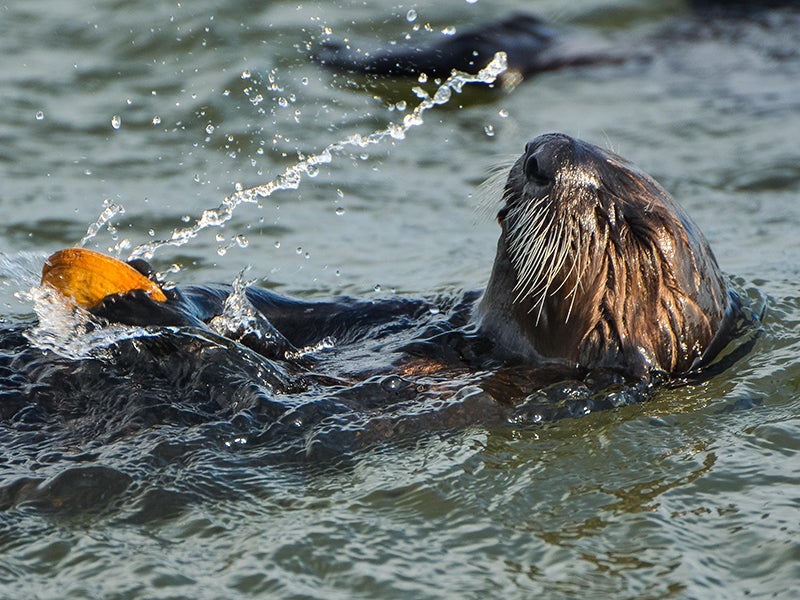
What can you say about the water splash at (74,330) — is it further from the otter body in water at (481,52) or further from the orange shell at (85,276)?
the otter body in water at (481,52)

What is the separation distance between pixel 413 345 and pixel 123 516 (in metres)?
1.47

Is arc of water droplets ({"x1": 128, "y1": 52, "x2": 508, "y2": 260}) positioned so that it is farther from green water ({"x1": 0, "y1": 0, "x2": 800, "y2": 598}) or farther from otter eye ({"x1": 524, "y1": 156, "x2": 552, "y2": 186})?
otter eye ({"x1": 524, "y1": 156, "x2": 552, "y2": 186})

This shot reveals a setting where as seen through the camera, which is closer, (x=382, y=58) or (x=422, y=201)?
(x=422, y=201)

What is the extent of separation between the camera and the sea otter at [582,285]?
14.0ft

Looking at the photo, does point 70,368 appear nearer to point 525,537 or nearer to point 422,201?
point 525,537

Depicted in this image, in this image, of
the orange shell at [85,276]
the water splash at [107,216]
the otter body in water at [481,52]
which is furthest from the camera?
the otter body in water at [481,52]

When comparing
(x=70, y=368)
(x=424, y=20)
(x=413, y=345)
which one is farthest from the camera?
(x=424, y=20)

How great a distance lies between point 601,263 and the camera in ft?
14.1

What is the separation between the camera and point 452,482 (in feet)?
12.4

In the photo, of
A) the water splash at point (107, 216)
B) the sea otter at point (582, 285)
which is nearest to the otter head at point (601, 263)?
the sea otter at point (582, 285)

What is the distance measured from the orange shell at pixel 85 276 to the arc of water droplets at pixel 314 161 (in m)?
1.25

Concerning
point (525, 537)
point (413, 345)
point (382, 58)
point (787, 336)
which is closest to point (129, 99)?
point (382, 58)

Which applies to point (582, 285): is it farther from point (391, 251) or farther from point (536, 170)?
point (391, 251)

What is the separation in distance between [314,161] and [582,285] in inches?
131
